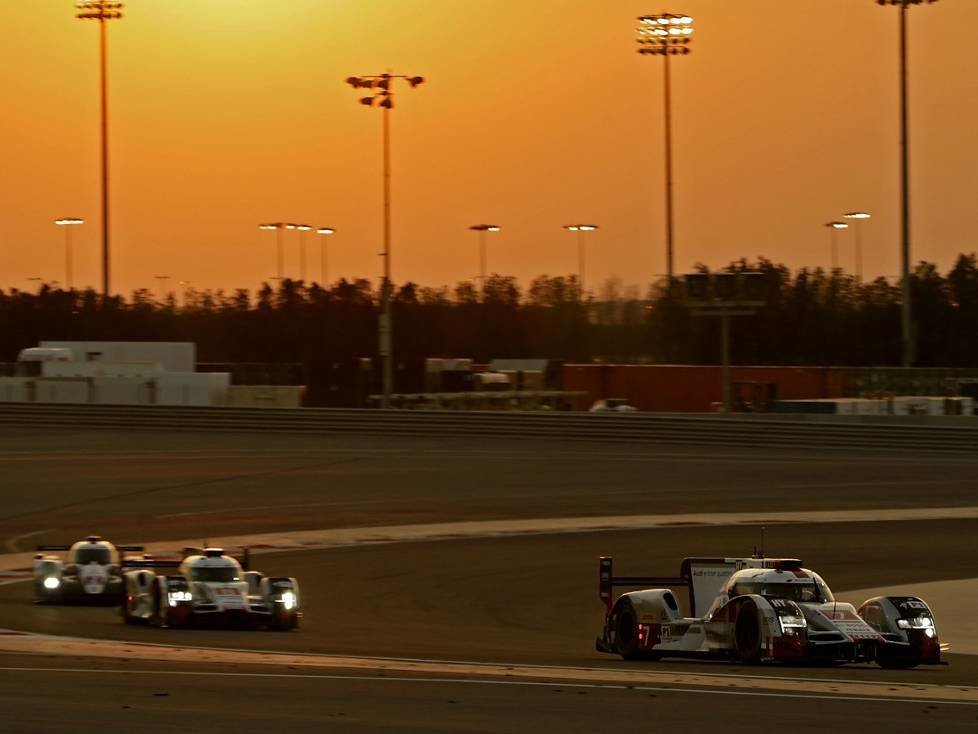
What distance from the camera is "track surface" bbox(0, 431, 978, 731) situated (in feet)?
37.7

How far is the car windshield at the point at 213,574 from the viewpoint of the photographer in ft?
65.0

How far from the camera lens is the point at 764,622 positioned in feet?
48.9

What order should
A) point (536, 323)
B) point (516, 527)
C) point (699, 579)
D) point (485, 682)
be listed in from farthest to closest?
point (536, 323) → point (516, 527) → point (699, 579) → point (485, 682)

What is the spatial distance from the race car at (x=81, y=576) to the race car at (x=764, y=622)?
986cm

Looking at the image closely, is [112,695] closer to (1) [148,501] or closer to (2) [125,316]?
(1) [148,501]

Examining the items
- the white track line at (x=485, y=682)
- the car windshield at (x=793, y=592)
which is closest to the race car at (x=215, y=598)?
the white track line at (x=485, y=682)

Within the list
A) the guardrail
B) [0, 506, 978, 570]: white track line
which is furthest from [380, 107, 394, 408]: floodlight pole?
[0, 506, 978, 570]: white track line

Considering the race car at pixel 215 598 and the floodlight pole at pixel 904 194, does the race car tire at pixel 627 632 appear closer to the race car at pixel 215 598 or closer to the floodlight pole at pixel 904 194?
the race car at pixel 215 598

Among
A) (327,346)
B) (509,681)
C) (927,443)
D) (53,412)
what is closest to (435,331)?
(327,346)

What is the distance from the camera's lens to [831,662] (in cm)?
1480

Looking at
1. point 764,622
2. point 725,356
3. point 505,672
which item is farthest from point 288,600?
point 725,356

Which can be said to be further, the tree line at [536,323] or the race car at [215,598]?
the tree line at [536,323]

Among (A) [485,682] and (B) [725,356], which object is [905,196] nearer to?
(B) [725,356]

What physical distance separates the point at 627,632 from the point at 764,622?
2.23 metres
